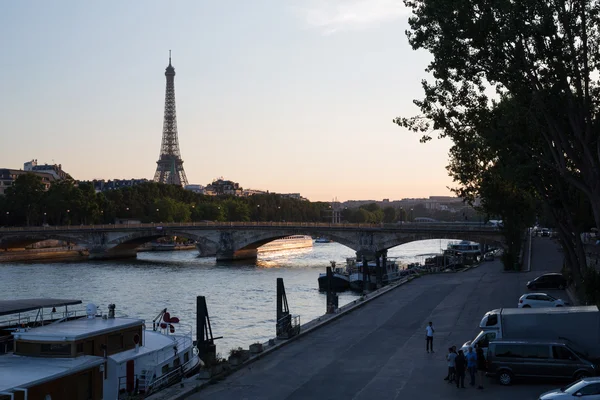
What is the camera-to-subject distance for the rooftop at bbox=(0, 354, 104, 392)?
1738 centimetres

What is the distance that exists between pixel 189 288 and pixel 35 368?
38096 mm

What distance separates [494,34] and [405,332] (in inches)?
479

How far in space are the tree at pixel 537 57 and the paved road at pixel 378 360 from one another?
21.9ft

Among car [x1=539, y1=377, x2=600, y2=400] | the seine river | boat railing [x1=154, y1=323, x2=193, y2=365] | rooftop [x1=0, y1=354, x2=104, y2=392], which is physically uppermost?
car [x1=539, y1=377, x2=600, y2=400]

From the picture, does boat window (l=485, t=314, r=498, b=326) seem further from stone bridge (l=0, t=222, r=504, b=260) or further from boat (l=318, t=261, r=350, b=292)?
stone bridge (l=0, t=222, r=504, b=260)

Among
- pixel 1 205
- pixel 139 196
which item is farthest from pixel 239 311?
pixel 139 196

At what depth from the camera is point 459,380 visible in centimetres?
1873

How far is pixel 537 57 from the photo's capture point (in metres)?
20.7

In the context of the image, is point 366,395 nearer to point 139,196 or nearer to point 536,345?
point 536,345

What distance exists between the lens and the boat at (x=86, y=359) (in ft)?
60.5

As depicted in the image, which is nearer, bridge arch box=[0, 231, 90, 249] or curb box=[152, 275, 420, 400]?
curb box=[152, 275, 420, 400]

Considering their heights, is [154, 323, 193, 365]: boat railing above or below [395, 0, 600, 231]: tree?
below

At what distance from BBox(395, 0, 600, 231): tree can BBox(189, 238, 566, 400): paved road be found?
21.9 feet

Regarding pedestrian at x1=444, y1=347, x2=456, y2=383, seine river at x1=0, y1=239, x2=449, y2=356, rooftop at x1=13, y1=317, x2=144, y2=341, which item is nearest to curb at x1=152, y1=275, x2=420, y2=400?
rooftop at x1=13, y1=317, x2=144, y2=341
